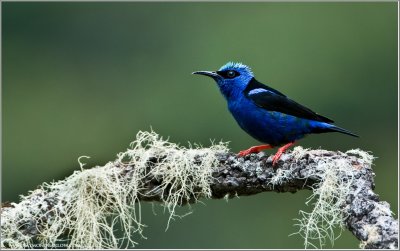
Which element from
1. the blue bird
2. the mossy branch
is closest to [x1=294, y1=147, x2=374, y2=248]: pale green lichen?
the mossy branch

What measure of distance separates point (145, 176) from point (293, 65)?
10.1m

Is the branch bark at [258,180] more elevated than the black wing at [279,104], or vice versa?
the black wing at [279,104]

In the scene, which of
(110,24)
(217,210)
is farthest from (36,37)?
(217,210)

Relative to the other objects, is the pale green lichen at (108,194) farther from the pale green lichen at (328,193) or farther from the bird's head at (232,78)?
the bird's head at (232,78)

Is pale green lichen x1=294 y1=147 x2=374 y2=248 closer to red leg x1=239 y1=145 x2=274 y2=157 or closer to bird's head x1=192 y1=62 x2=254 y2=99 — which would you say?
red leg x1=239 y1=145 x2=274 y2=157

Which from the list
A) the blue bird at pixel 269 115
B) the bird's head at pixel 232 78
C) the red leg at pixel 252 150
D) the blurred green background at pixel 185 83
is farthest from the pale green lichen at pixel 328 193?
the blurred green background at pixel 185 83

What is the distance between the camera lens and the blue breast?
4900mm

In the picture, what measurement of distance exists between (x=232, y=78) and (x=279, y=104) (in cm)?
40

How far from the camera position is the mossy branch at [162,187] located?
3.80 m

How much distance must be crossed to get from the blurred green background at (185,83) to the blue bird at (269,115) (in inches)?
225

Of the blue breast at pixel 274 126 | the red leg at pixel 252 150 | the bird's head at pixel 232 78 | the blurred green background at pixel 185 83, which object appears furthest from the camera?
the blurred green background at pixel 185 83

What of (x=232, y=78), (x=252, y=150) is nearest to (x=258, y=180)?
(x=252, y=150)

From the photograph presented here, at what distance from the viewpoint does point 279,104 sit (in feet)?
16.5

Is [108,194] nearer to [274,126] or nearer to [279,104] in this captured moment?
[274,126]
